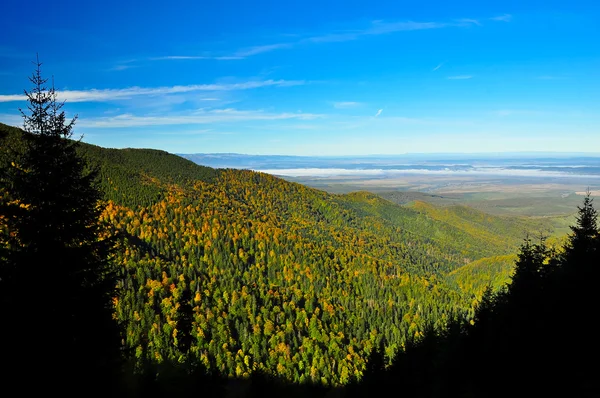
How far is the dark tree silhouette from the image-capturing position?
14414 mm

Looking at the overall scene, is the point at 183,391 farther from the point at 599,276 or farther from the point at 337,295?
the point at 337,295

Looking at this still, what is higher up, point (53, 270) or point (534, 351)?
point (53, 270)

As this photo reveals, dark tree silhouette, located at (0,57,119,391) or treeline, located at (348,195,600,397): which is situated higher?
dark tree silhouette, located at (0,57,119,391)

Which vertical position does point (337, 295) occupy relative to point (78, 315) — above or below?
below

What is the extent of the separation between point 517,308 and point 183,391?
103 feet

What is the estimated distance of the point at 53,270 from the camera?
15812 millimetres

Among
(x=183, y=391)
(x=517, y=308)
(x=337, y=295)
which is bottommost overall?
(x=337, y=295)

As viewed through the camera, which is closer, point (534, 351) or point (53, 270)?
point (53, 270)

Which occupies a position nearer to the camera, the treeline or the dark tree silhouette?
the dark tree silhouette

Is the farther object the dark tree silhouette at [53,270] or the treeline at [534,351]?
the treeline at [534,351]

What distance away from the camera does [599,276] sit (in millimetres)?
23719

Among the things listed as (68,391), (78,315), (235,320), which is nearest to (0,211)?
(78,315)

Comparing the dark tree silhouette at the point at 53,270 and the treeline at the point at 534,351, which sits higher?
the dark tree silhouette at the point at 53,270

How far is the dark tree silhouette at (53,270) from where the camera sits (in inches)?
567
